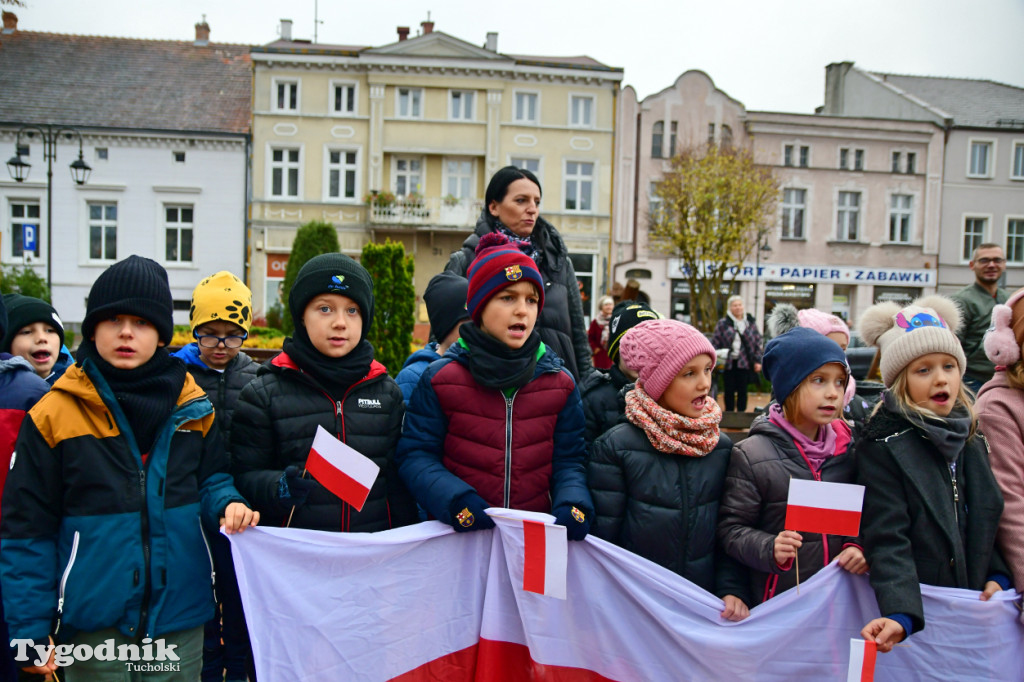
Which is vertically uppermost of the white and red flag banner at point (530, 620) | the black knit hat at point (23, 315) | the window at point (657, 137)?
the window at point (657, 137)

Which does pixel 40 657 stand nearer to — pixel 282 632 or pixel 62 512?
pixel 62 512

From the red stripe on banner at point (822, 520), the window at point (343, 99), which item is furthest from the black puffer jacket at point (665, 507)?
the window at point (343, 99)

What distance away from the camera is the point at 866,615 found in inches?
94.0

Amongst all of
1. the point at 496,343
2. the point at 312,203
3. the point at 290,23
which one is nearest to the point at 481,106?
the point at 312,203

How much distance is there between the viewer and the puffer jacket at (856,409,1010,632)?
2.29 metres

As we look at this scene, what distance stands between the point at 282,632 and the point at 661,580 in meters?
1.36

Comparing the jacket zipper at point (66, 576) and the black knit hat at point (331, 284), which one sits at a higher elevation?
the black knit hat at point (331, 284)

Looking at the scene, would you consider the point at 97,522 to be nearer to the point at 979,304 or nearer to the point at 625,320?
the point at 625,320

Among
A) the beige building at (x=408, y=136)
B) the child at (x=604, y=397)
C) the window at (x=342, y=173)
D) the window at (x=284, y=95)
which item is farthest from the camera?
the window at (x=342, y=173)

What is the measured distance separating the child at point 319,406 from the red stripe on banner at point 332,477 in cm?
17

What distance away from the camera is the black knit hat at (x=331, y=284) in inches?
103

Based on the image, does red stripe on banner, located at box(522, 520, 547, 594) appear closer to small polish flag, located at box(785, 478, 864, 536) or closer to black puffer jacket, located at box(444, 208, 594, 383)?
small polish flag, located at box(785, 478, 864, 536)

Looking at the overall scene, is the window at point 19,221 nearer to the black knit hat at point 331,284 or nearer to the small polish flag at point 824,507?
the black knit hat at point 331,284

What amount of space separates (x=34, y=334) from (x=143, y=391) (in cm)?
163
